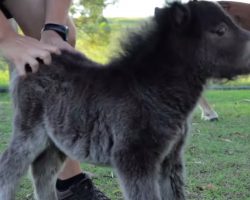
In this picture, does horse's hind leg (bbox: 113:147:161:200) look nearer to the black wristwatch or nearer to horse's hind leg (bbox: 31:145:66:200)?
horse's hind leg (bbox: 31:145:66:200)

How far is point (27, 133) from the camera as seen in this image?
3.52 metres

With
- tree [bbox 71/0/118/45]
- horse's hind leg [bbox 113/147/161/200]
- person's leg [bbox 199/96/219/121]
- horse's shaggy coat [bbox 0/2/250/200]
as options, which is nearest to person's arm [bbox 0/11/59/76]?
horse's shaggy coat [bbox 0/2/250/200]

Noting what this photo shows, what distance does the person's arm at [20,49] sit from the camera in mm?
3387

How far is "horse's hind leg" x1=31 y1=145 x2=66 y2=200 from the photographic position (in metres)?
3.79

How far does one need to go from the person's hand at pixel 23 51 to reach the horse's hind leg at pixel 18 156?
0.39 metres

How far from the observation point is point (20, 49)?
3.38m

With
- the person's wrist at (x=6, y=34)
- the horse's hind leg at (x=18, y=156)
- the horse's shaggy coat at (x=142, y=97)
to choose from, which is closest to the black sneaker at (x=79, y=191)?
the horse's hind leg at (x=18, y=156)

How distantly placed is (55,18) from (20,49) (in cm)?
52

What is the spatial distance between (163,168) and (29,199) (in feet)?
4.46

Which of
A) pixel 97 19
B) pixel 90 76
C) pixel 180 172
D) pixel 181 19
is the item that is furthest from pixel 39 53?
pixel 97 19

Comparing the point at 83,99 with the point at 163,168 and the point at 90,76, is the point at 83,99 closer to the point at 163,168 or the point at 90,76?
the point at 90,76

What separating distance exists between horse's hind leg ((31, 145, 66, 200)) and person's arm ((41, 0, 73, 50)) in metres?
0.72

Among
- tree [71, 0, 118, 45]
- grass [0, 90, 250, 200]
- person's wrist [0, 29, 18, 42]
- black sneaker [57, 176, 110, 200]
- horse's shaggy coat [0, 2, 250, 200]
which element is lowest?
tree [71, 0, 118, 45]

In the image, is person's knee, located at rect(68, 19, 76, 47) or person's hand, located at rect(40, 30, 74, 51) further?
person's knee, located at rect(68, 19, 76, 47)
